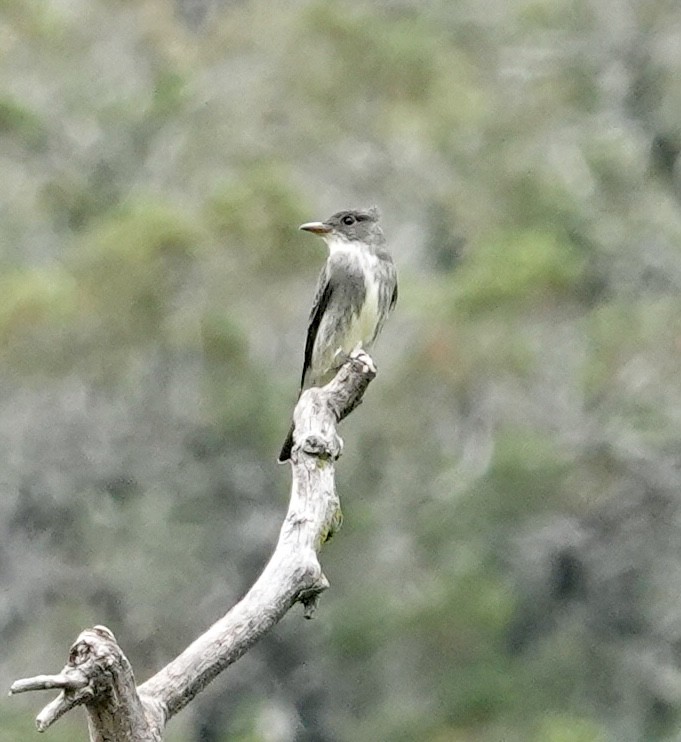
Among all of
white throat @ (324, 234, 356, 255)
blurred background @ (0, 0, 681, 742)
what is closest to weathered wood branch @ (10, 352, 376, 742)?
white throat @ (324, 234, 356, 255)

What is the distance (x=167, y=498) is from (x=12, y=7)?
13.7 feet

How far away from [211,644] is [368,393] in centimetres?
815

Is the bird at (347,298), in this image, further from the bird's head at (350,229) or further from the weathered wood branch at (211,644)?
the weathered wood branch at (211,644)

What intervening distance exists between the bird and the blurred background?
3720mm

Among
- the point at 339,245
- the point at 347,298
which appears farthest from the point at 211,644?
the point at 339,245

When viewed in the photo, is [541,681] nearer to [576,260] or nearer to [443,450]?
[443,450]

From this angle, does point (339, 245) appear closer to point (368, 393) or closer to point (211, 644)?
point (211, 644)

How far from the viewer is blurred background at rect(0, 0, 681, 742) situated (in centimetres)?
1039

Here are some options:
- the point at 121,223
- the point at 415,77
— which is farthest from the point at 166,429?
the point at 415,77

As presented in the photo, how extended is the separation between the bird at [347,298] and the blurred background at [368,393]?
3.72 metres

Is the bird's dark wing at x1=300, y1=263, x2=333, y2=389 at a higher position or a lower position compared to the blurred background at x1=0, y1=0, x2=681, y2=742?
lower

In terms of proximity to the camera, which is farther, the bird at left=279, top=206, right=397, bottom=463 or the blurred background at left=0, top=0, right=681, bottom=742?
the blurred background at left=0, top=0, right=681, bottom=742

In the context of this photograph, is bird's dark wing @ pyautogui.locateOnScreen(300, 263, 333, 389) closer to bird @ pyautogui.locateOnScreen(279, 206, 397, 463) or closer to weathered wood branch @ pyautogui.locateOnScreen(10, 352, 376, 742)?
bird @ pyautogui.locateOnScreen(279, 206, 397, 463)

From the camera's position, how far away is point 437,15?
1584cm
